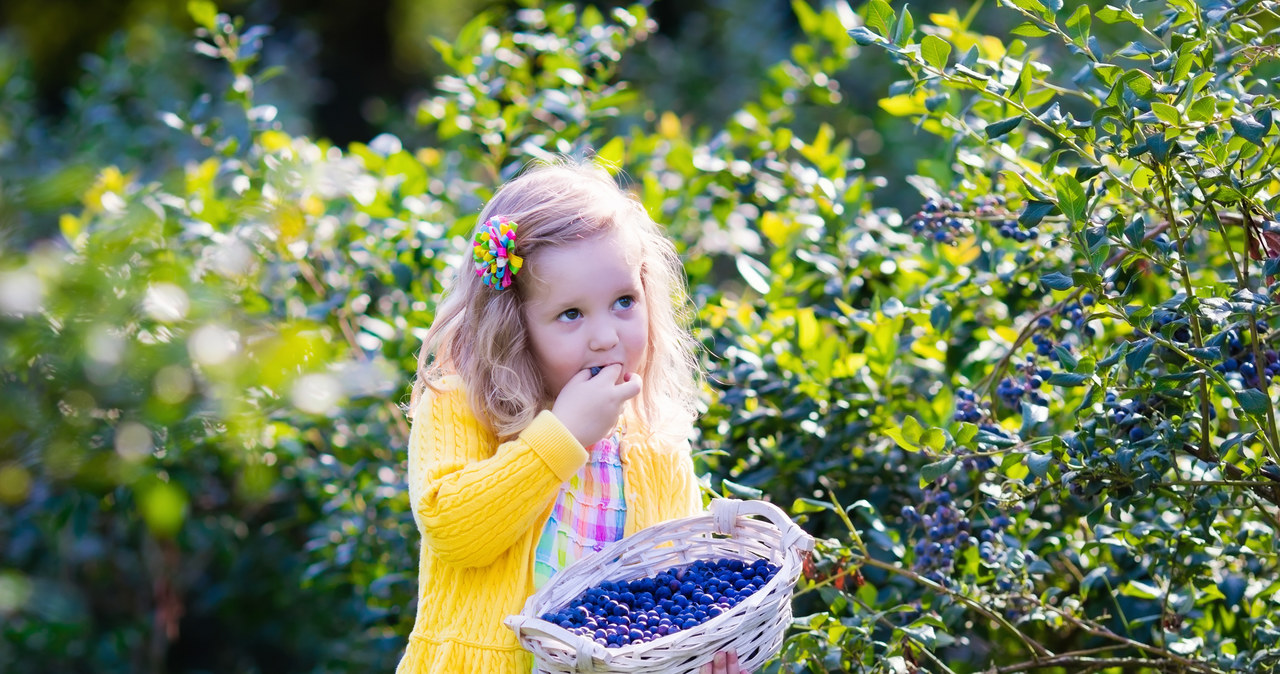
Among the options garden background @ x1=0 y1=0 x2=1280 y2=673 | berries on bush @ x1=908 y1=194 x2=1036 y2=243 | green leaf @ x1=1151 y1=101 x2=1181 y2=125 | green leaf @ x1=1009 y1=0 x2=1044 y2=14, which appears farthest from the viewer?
berries on bush @ x1=908 y1=194 x2=1036 y2=243

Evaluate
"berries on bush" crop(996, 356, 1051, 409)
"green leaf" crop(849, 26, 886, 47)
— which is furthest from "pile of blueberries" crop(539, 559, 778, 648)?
"green leaf" crop(849, 26, 886, 47)

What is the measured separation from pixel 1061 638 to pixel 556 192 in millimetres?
1277

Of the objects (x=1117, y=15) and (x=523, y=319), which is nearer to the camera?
(x=1117, y=15)

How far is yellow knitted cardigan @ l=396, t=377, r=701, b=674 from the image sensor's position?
62.3 inches

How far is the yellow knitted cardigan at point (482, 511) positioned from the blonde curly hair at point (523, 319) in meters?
0.04

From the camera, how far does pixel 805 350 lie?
2211 mm

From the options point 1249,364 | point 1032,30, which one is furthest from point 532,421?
point 1249,364

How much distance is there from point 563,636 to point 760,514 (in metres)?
0.35

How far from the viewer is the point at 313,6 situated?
902 centimetres

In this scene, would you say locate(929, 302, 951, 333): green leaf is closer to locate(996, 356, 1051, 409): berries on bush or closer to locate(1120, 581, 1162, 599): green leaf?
locate(996, 356, 1051, 409): berries on bush

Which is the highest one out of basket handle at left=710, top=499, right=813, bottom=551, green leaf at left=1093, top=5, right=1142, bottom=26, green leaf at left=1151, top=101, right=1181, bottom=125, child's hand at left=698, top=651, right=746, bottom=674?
green leaf at left=1093, top=5, right=1142, bottom=26

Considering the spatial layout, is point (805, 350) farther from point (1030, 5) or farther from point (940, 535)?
point (1030, 5)

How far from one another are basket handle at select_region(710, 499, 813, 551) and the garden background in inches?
7.2

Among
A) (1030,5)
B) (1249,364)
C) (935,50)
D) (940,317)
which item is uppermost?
(1030,5)
